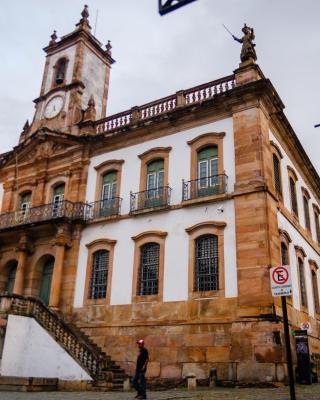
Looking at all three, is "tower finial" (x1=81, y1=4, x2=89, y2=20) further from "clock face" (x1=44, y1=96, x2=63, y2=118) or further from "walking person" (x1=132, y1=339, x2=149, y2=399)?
"walking person" (x1=132, y1=339, x2=149, y2=399)

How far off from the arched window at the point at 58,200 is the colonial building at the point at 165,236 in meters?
0.07

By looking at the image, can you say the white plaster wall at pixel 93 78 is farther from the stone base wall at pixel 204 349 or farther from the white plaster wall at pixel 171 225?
the stone base wall at pixel 204 349

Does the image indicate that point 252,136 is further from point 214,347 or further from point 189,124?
point 214,347

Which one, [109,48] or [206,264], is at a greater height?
[109,48]

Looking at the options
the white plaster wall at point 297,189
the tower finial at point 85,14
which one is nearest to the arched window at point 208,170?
the white plaster wall at point 297,189

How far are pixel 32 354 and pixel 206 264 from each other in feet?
22.2

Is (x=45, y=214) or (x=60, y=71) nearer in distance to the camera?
(x=45, y=214)

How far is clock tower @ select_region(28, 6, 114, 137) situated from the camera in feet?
79.5

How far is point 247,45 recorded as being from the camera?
18.7m

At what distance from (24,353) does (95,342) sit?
2722mm

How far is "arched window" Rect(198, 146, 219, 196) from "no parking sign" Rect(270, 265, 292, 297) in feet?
29.5

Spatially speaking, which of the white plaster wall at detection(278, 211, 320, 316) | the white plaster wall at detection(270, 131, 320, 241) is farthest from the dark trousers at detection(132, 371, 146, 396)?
the white plaster wall at detection(270, 131, 320, 241)

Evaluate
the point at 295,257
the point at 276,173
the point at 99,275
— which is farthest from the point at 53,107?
the point at 295,257

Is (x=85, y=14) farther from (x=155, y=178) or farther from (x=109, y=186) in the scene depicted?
(x=155, y=178)
